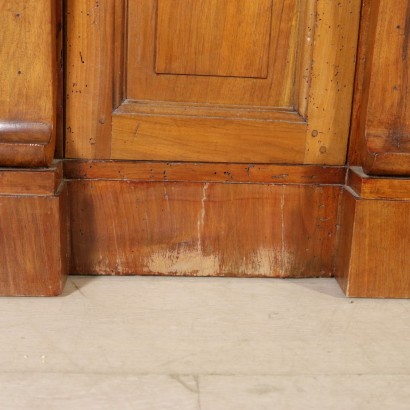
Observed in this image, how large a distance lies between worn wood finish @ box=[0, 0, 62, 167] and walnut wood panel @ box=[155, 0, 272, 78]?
6.7 inches

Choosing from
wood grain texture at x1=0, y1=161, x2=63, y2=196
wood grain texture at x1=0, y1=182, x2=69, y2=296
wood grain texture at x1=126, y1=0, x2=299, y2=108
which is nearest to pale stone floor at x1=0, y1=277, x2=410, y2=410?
wood grain texture at x1=0, y1=182, x2=69, y2=296

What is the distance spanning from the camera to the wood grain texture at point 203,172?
1007mm

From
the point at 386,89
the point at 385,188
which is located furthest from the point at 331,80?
the point at 385,188

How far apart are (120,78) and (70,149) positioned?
137mm

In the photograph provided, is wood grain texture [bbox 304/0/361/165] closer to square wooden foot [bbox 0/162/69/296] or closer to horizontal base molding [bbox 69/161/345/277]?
horizontal base molding [bbox 69/161/345/277]

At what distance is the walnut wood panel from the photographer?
98cm

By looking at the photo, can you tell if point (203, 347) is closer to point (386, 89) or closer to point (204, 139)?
point (204, 139)

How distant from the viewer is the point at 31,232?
92 centimetres

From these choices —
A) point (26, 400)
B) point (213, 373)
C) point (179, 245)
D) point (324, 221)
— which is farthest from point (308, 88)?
point (26, 400)

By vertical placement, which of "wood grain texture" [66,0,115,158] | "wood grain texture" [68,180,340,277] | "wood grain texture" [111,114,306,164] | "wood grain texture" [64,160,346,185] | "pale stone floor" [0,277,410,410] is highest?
"wood grain texture" [66,0,115,158]

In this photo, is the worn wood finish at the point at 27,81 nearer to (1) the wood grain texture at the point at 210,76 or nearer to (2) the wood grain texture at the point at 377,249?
(1) the wood grain texture at the point at 210,76

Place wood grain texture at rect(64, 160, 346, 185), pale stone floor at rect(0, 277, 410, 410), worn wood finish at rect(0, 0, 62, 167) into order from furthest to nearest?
wood grain texture at rect(64, 160, 346, 185)
worn wood finish at rect(0, 0, 62, 167)
pale stone floor at rect(0, 277, 410, 410)

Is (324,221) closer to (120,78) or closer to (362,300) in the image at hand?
(362,300)

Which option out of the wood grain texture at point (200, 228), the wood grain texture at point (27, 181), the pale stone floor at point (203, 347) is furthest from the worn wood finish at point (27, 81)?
the pale stone floor at point (203, 347)
